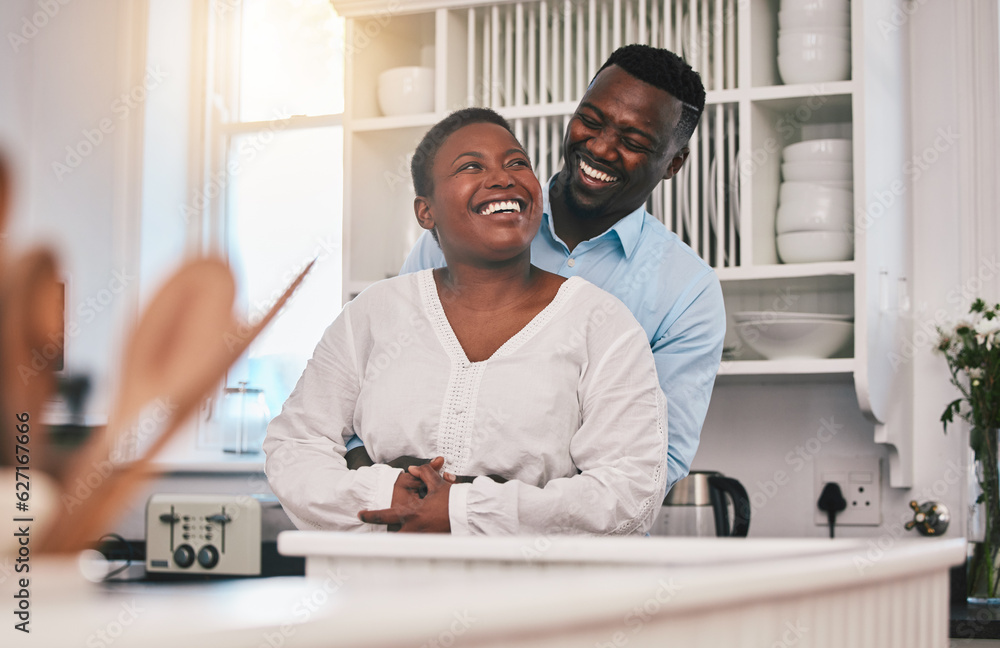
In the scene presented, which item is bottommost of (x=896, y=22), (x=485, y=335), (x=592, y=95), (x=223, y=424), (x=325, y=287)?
(x=223, y=424)

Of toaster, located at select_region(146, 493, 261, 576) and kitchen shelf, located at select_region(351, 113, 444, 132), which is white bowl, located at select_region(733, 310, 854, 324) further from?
toaster, located at select_region(146, 493, 261, 576)

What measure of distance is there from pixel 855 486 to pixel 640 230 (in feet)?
3.80

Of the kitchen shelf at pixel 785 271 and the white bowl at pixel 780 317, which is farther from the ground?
the kitchen shelf at pixel 785 271

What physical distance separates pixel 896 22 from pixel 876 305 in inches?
27.9

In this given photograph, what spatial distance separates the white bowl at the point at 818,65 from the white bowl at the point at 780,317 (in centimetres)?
52

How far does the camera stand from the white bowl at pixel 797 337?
6.71 ft

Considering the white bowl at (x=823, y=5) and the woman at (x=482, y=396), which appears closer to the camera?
the woman at (x=482, y=396)

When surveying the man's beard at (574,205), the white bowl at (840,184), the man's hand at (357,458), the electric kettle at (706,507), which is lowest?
the electric kettle at (706,507)

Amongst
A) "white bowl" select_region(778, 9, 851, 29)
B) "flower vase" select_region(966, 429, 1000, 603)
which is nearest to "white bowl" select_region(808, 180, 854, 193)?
"white bowl" select_region(778, 9, 851, 29)

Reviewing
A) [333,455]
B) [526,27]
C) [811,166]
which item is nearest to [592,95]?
[333,455]

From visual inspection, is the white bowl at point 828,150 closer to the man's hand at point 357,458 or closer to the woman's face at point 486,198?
the woman's face at point 486,198

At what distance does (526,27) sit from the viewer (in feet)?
7.98

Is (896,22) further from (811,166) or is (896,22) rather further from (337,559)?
(337,559)

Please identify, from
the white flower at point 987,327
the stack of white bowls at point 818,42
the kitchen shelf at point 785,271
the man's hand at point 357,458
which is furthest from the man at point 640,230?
the white flower at point 987,327
